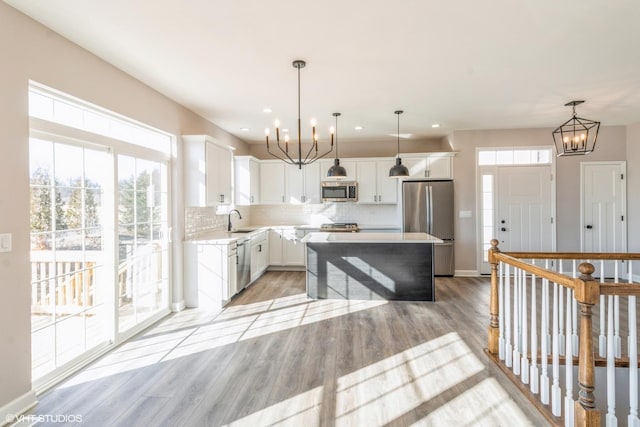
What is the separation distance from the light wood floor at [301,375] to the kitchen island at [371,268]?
1.52 feet

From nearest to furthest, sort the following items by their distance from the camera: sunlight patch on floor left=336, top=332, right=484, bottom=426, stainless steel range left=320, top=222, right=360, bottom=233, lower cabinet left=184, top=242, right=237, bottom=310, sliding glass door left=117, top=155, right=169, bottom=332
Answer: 1. sunlight patch on floor left=336, top=332, right=484, bottom=426
2. sliding glass door left=117, top=155, right=169, bottom=332
3. lower cabinet left=184, top=242, right=237, bottom=310
4. stainless steel range left=320, top=222, right=360, bottom=233

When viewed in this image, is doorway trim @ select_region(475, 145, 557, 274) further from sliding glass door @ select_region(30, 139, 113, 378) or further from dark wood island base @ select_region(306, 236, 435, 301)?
sliding glass door @ select_region(30, 139, 113, 378)

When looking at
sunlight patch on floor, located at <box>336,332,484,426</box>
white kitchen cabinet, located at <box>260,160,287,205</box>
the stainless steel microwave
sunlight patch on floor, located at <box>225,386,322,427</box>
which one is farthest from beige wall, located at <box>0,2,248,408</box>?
the stainless steel microwave

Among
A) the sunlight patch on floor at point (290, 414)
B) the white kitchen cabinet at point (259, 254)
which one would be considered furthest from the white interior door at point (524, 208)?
the sunlight patch on floor at point (290, 414)

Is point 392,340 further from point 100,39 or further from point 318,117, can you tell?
point 100,39

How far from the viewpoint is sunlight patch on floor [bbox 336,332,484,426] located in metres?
2.15

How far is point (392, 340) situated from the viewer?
326cm

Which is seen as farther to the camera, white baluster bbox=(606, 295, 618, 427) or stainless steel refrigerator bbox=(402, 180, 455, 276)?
stainless steel refrigerator bbox=(402, 180, 455, 276)

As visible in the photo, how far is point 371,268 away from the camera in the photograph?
4539mm

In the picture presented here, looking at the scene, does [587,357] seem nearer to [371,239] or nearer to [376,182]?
[371,239]

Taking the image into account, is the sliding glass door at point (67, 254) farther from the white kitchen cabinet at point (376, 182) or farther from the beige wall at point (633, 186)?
the beige wall at point (633, 186)

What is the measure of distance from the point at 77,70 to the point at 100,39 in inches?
13.1

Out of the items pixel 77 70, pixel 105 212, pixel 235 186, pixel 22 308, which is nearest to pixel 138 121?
pixel 77 70

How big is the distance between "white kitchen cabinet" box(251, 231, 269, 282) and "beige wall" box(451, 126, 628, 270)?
3.60 metres
